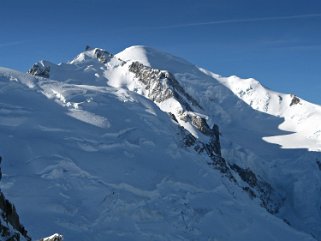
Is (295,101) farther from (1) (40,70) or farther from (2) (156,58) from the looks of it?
(1) (40,70)

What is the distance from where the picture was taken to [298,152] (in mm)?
133250

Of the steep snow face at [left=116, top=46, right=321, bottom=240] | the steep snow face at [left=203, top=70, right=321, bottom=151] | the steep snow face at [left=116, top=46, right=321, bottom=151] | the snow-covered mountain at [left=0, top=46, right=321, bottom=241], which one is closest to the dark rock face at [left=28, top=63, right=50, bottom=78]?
the snow-covered mountain at [left=0, top=46, right=321, bottom=241]

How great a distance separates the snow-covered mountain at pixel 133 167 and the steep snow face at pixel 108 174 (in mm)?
164

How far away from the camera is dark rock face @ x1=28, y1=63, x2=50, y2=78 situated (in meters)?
118

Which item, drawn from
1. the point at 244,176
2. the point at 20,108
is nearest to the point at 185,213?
the point at 20,108

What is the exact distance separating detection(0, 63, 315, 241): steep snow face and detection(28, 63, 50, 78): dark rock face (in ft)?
57.8

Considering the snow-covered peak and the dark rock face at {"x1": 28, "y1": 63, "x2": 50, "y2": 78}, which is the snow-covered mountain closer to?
the dark rock face at {"x1": 28, "y1": 63, "x2": 50, "y2": 78}

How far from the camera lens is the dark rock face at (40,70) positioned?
117625 mm

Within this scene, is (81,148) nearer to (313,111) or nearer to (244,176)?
(244,176)

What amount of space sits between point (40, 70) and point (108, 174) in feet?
161

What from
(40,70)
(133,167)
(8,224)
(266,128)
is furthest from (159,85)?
(8,224)

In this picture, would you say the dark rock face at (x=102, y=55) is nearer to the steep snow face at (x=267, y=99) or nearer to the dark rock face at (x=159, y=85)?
the dark rock face at (x=159, y=85)

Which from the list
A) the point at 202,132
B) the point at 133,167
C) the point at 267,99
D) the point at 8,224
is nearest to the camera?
the point at 8,224

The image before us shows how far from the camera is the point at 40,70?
389 ft
